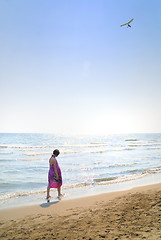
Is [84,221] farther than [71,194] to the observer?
No

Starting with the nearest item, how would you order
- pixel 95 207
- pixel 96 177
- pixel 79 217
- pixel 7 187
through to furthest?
1. pixel 79 217
2. pixel 95 207
3. pixel 7 187
4. pixel 96 177

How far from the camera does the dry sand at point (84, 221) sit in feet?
12.2

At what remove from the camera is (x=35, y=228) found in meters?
4.52

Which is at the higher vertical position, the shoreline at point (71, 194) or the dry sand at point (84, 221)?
the dry sand at point (84, 221)

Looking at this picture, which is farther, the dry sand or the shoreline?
the shoreline

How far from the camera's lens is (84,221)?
462 cm

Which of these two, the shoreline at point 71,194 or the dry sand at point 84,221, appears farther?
the shoreline at point 71,194

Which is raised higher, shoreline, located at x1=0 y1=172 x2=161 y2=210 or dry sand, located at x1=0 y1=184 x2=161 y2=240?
dry sand, located at x1=0 y1=184 x2=161 y2=240

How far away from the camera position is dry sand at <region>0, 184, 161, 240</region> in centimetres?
371

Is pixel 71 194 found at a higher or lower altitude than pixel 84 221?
lower

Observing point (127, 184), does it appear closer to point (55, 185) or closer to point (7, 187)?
point (55, 185)

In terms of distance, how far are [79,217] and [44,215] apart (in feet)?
3.58

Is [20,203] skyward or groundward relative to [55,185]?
groundward

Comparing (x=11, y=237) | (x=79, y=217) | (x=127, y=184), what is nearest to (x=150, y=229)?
(x=79, y=217)
